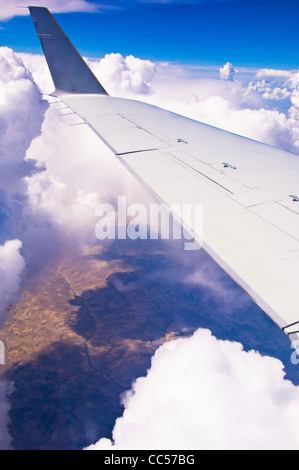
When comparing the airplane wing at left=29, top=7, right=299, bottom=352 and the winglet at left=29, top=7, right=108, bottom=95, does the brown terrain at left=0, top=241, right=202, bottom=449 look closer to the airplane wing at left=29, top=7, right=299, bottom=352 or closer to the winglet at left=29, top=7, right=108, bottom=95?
the winglet at left=29, top=7, right=108, bottom=95

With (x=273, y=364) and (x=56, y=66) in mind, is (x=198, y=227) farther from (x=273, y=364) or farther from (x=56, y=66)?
(x=273, y=364)

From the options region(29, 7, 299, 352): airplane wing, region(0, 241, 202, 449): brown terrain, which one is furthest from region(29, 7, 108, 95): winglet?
region(0, 241, 202, 449): brown terrain

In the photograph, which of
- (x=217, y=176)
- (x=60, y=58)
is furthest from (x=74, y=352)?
(x=217, y=176)

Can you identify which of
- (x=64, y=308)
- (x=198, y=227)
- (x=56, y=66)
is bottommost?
(x=64, y=308)

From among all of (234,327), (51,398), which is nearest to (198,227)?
(51,398)

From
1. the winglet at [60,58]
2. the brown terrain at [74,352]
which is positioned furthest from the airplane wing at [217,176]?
the brown terrain at [74,352]
